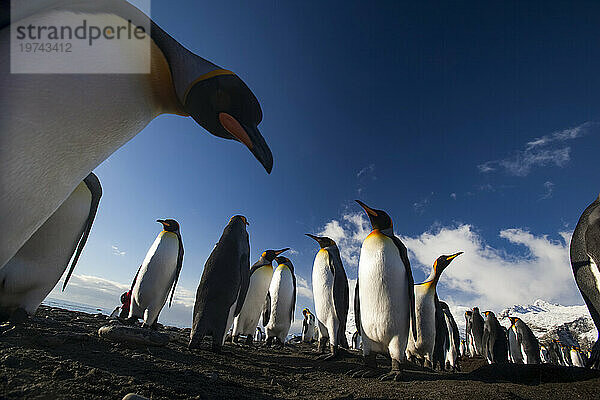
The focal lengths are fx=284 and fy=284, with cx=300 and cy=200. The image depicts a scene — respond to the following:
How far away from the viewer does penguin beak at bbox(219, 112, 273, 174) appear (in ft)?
5.63

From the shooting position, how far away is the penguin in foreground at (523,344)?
1057cm

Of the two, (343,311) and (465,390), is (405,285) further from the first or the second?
(343,311)

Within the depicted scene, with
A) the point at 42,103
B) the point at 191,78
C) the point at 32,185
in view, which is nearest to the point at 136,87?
the point at 191,78

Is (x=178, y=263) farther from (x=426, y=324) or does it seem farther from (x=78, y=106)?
(x=78, y=106)

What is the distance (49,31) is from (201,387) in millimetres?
2218

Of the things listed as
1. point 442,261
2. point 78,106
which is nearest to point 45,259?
point 78,106

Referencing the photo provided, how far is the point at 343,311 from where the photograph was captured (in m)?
6.16

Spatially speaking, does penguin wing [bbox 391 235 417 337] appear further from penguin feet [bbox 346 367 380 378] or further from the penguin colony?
penguin feet [bbox 346 367 380 378]

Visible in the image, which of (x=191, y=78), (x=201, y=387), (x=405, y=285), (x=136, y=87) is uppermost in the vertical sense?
(x=191, y=78)

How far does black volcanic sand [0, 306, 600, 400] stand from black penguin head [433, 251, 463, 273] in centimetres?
328

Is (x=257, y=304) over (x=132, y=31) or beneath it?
beneath

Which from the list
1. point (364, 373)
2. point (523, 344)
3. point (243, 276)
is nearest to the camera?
point (364, 373)

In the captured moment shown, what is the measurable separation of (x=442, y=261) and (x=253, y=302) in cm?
494

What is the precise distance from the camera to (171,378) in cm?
211
